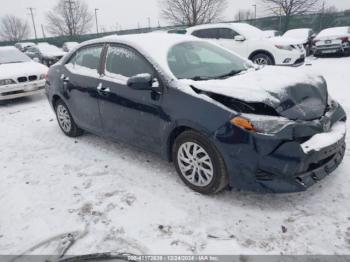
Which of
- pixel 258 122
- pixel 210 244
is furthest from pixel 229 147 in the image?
pixel 210 244

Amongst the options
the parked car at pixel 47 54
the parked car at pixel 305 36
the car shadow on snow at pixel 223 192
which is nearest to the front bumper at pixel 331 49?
the parked car at pixel 305 36

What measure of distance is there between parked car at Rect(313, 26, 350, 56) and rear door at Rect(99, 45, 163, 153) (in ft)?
39.0

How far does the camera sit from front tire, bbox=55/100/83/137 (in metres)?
5.24

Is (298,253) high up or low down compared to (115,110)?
down

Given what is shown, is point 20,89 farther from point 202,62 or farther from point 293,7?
point 293,7

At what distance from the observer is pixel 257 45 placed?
33.1ft

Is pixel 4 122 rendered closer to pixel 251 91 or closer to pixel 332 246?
pixel 251 91

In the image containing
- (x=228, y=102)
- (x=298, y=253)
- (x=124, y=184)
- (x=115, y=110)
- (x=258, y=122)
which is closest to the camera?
(x=298, y=253)

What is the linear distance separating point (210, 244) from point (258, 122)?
1.15m

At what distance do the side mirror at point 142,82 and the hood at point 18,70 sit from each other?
238 inches

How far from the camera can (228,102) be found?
9.96 ft

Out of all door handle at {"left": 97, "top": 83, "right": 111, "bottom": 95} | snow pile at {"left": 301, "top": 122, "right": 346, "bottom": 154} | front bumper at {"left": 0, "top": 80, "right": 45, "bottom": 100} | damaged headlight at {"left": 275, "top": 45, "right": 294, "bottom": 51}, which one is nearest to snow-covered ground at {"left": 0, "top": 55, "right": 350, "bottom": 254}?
snow pile at {"left": 301, "top": 122, "right": 346, "bottom": 154}

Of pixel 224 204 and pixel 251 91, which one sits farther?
pixel 224 204

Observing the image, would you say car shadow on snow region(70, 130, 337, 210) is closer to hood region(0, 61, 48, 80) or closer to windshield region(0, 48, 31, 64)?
hood region(0, 61, 48, 80)
